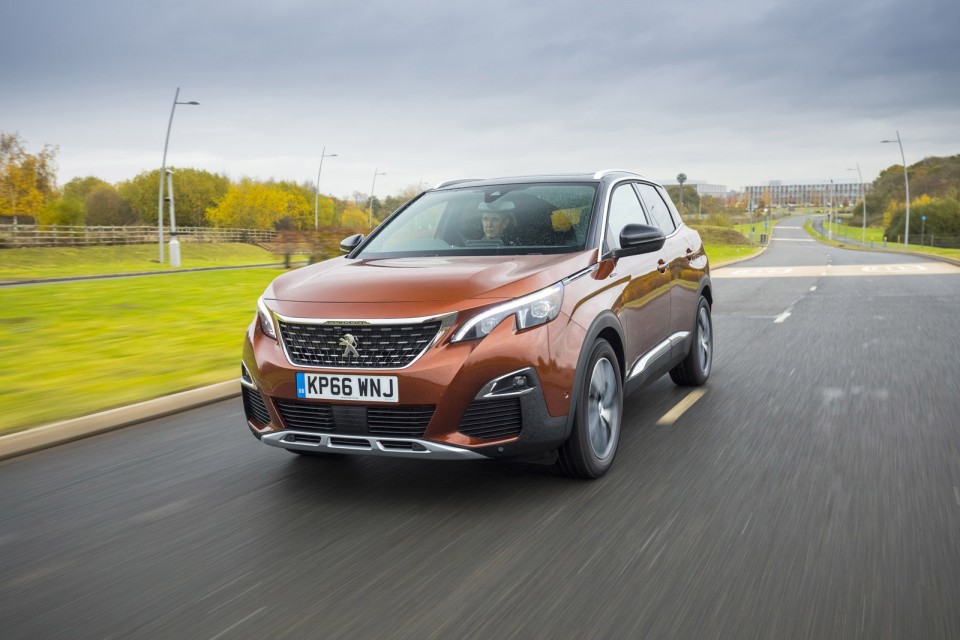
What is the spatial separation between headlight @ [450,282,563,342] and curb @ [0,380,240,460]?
325 centimetres

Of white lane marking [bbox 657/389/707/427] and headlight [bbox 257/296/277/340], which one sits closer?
headlight [bbox 257/296/277/340]

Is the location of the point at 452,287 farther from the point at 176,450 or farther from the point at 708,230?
the point at 708,230

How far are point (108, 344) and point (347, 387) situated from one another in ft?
24.1

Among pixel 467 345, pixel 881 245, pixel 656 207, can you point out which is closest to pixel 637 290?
pixel 656 207

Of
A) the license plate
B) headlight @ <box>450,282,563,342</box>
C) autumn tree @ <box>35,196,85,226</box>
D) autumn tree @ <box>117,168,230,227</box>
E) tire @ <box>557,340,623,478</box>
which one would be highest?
autumn tree @ <box>117,168,230,227</box>

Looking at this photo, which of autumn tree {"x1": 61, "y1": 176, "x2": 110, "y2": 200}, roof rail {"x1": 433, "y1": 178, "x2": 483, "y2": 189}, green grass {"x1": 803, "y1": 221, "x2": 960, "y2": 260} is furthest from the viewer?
autumn tree {"x1": 61, "y1": 176, "x2": 110, "y2": 200}

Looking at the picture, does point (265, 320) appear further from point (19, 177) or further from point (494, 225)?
point (19, 177)

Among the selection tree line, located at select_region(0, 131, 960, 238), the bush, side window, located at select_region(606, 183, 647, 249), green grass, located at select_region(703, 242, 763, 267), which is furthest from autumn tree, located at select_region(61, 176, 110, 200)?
side window, located at select_region(606, 183, 647, 249)

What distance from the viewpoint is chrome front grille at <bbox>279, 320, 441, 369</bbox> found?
4.23 meters

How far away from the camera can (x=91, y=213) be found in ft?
319

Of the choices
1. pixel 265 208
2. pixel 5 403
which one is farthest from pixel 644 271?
pixel 265 208

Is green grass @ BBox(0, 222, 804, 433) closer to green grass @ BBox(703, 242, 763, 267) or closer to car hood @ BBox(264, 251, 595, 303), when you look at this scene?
car hood @ BBox(264, 251, 595, 303)

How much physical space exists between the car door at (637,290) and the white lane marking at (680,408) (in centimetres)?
49

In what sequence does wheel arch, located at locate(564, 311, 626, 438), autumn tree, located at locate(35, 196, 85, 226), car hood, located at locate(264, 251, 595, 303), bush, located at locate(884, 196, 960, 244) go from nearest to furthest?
car hood, located at locate(264, 251, 595, 303), wheel arch, located at locate(564, 311, 626, 438), autumn tree, located at locate(35, 196, 85, 226), bush, located at locate(884, 196, 960, 244)
